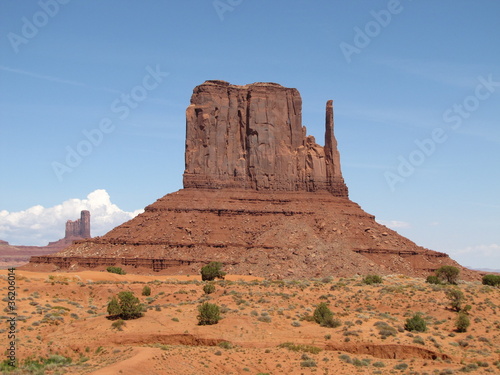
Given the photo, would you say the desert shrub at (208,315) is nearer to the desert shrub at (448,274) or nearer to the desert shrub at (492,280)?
the desert shrub at (492,280)

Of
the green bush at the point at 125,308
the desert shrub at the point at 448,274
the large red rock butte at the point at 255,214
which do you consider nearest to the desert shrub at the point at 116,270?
the large red rock butte at the point at 255,214

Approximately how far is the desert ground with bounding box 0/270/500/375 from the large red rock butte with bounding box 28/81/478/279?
37.3 m

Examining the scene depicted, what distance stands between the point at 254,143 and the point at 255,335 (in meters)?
73.2

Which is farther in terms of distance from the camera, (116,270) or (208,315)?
(116,270)

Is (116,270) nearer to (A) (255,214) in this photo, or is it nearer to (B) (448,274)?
(A) (255,214)

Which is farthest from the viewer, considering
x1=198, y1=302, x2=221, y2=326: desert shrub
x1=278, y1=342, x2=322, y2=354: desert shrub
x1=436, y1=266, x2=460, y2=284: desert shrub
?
x1=436, y1=266, x2=460, y2=284: desert shrub

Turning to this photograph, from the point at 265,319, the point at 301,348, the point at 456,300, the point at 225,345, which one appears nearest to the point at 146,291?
the point at 265,319

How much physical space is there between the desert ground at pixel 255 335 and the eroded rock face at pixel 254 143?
187 ft

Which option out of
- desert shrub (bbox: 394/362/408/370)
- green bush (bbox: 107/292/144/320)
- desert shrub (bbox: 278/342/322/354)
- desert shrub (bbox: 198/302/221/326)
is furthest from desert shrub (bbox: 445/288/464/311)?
green bush (bbox: 107/292/144/320)

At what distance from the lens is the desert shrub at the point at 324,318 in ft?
140

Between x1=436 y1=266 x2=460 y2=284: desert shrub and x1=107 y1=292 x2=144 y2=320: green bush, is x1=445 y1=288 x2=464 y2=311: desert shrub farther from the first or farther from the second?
x1=436 y1=266 x2=460 y2=284: desert shrub

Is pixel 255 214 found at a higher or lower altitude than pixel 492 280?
higher

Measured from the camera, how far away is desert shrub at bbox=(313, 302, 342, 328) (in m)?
42.6

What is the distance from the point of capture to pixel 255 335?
40.5 meters
